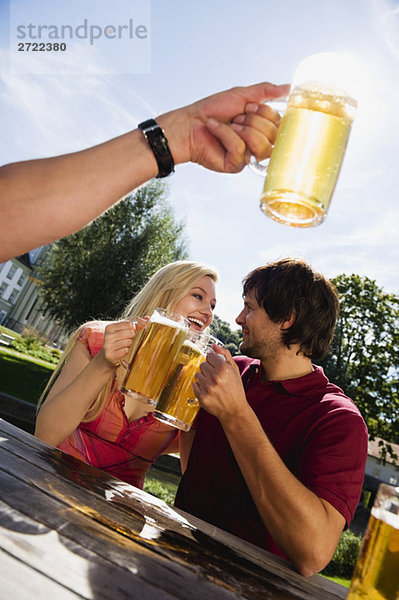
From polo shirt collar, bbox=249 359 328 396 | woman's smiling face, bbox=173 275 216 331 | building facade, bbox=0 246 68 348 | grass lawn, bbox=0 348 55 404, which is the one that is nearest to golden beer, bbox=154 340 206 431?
polo shirt collar, bbox=249 359 328 396

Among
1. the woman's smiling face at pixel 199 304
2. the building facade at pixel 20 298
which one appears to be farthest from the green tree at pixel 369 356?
the building facade at pixel 20 298

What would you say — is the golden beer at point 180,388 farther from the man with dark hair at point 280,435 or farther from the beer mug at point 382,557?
the beer mug at point 382,557

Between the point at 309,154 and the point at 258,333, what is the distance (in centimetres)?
207

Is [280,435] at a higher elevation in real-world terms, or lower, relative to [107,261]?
lower

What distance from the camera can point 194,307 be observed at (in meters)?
3.69

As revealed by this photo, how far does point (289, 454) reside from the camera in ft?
8.36

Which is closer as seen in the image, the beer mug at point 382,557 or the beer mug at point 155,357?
the beer mug at point 382,557

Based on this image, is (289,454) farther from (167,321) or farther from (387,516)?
(387,516)

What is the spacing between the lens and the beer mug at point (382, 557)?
1.03 meters

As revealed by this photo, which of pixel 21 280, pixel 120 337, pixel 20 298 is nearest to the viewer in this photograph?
pixel 120 337

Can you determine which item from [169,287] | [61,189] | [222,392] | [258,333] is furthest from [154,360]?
[169,287]

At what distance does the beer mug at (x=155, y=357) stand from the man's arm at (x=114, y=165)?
2.42 feet

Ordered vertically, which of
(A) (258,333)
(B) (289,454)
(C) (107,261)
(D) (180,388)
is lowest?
(B) (289,454)

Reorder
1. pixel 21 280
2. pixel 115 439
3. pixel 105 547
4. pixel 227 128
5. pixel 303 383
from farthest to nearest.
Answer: pixel 21 280 → pixel 115 439 → pixel 303 383 → pixel 227 128 → pixel 105 547
